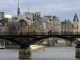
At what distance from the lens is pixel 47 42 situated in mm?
156125

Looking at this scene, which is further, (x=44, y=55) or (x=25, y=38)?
(x=44, y=55)

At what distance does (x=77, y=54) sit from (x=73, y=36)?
3301mm

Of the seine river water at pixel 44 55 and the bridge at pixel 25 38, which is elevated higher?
the bridge at pixel 25 38

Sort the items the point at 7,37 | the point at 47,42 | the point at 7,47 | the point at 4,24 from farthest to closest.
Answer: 1. the point at 4,24
2. the point at 47,42
3. the point at 7,47
4. the point at 7,37

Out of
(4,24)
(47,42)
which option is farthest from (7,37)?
(4,24)

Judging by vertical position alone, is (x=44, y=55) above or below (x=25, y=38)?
below

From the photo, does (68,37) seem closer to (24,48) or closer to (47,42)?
(24,48)

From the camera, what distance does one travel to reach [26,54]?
75375mm

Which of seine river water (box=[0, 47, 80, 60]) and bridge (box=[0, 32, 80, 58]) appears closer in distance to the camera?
seine river water (box=[0, 47, 80, 60])

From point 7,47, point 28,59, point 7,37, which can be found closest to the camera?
point 28,59

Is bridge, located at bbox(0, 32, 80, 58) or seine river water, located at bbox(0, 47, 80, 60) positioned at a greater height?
bridge, located at bbox(0, 32, 80, 58)

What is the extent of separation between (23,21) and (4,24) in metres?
7.81

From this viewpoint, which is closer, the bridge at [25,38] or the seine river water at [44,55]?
the seine river water at [44,55]

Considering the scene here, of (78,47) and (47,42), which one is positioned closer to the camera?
(78,47)
